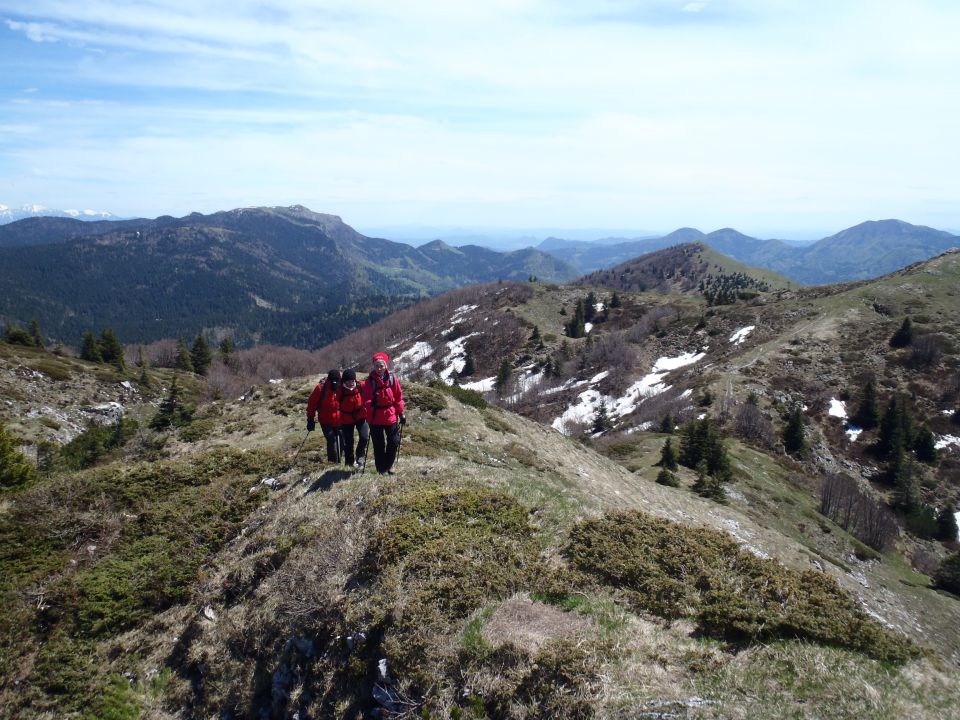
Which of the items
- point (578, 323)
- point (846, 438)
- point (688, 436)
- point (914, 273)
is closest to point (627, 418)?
point (846, 438)

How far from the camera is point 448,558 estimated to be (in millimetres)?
10109

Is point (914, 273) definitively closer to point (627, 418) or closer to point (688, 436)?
point (627, 418)

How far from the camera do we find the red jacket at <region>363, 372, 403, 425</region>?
14.2 metres

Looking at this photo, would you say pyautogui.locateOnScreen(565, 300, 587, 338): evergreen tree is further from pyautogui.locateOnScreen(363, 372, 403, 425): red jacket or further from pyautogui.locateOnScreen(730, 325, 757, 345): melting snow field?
pyautogui.locateOnScreen(363, 372, 403, 425): red jacket

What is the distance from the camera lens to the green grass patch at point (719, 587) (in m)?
8.45

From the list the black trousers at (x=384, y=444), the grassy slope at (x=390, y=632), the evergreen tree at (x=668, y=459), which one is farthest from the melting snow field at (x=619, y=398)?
the grassy slope at (x=390, y=632)

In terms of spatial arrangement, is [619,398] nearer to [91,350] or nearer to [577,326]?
[577,326]

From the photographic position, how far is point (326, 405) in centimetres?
1545

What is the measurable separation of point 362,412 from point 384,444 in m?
1.25

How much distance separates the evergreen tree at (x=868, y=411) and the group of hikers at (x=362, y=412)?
6543cm

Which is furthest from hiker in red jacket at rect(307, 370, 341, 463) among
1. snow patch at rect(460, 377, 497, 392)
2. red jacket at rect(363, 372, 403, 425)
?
snow patch at rect(460, 377, 497, 392)

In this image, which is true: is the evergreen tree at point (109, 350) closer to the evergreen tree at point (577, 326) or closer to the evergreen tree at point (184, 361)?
the evergreen tree at point (184, 361)

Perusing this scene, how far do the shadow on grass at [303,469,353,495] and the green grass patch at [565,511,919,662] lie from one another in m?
7.06

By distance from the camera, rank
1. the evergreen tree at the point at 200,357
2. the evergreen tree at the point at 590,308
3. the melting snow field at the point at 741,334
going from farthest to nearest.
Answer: the evergreen tree at the point at 590,308
the melting snow field at the point at 741,334
the evergreen tree at the point at 200,357
